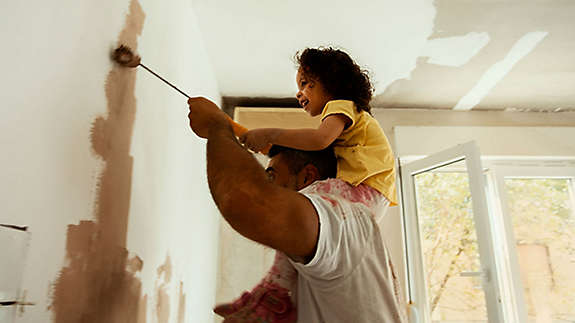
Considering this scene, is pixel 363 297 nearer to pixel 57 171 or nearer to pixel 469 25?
pixel 57 171

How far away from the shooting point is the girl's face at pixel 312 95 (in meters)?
1.30

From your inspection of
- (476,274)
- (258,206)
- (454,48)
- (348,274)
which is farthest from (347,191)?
(476,274)

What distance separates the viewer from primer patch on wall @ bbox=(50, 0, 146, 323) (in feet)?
2.35

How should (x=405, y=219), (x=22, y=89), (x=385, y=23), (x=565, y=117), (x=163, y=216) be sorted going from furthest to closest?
(x=565, y=117), (x=405, y=219), (x=385, y=23), (x=163, y=216), (x=22, y=89)

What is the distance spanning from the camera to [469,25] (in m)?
1.88

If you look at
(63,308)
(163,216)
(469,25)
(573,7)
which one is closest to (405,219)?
(469,25)

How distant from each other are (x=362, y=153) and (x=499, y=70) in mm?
1713

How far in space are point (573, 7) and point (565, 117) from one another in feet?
4.81

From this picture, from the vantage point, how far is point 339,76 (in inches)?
50.3

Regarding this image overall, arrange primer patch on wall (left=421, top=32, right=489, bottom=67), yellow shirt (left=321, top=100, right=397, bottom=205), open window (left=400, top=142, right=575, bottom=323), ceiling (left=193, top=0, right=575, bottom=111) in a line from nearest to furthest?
yellow shirt (left=321, top=100, right=397, bottom=205)
ceiling (left=193, top=0, right=575, bottom=111)
primer patch on wall (left=421, top=32, right=489, bottom=67)
open window (left=400, top=142, right=575, bottom=323)

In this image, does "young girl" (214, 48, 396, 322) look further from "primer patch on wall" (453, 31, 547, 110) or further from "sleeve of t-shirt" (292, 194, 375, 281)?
"primer patch on wall" (453, 31, 547, 110)

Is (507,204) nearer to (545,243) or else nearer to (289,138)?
(545,243)

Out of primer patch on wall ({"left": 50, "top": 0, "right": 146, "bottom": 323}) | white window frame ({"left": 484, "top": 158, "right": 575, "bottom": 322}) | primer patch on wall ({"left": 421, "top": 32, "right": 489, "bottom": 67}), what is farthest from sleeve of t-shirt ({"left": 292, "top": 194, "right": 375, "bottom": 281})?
white window frame ({"left": 484, "top": 158, "right": 575, "bottom": 322})

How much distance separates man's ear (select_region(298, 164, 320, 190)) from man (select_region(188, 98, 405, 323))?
24 cm
